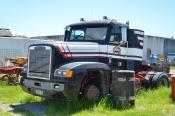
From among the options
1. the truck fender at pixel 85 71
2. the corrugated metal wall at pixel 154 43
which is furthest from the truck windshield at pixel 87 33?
the corrugated metal wall at pixel 154 43

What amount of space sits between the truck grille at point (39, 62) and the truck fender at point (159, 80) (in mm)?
5172

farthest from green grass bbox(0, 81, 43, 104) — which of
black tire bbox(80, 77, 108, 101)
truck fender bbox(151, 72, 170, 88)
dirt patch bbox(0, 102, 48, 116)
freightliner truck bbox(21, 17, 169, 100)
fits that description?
truck fender bbox(151, 72, 170, 88)

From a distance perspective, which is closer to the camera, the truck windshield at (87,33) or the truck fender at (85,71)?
the truck fender at (85,71)

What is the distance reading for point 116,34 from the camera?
529 inches

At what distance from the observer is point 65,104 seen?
12320 millimetres

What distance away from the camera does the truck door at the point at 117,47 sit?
1325cm

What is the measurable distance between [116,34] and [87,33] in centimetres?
106

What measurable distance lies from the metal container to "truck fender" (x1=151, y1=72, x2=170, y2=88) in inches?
124

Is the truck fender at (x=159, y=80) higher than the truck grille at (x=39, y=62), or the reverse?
the truck grille at (x=39, y=62)

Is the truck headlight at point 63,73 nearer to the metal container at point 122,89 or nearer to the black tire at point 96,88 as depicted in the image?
the black tire at point 96,88

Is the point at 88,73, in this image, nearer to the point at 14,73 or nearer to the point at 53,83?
the point at 53,83

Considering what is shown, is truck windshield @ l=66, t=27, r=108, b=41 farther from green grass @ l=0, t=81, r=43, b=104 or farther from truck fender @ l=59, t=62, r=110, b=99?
green grass @ l=0, t=81, r=43, b=104

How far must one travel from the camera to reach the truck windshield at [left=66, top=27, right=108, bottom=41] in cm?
1325

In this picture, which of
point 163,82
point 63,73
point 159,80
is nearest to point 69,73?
point 63,73
